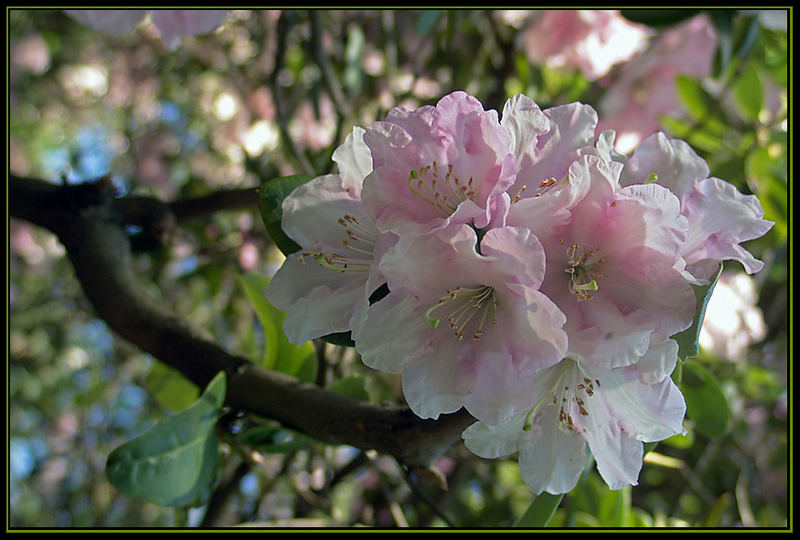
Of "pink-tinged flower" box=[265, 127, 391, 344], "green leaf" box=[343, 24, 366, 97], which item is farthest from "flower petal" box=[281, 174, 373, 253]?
"green leaf" box=[343, 24, 366, 97]

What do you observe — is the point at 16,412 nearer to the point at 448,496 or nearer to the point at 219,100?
→ the point at 219,100

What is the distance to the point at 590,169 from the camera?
554 mm

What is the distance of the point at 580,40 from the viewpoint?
1688mm

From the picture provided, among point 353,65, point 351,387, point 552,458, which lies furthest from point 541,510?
point 353,65

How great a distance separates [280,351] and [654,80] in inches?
53.5

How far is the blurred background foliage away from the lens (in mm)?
1216

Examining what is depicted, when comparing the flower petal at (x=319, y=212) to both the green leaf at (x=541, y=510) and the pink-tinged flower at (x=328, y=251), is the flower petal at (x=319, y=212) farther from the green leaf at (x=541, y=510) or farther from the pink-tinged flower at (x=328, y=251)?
the green leaf at (x=541, y=510)

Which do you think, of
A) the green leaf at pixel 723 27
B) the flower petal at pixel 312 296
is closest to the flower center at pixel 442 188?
the flower petal at pixel 312 296

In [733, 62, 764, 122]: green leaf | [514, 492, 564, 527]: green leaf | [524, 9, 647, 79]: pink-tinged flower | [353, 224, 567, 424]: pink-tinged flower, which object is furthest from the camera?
[524, 9, 647, 79]: pink-tinged flower

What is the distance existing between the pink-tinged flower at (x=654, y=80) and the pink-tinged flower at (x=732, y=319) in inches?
17.4

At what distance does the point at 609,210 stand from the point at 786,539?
0.62 meters

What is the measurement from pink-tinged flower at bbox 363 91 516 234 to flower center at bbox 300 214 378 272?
9 centimetres

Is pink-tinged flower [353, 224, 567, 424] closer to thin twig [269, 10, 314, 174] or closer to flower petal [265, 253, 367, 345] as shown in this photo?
flower petal [265, 253, 367, 345]

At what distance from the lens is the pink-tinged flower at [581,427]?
60 cm
